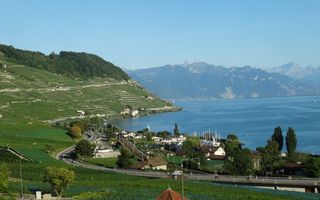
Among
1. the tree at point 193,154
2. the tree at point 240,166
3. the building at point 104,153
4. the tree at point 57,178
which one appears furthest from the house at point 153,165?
the tree at point 57,178

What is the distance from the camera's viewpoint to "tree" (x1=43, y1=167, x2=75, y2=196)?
42.3 meters

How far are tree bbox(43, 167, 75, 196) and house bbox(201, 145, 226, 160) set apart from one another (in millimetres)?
48025

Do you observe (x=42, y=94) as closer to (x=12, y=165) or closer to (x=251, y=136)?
(x=251, y=136)

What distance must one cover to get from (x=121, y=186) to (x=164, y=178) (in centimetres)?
912

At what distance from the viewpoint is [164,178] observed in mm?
56406

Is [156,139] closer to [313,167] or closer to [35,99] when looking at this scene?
[313,167]

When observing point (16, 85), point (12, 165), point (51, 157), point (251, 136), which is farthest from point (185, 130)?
point (12, 165)

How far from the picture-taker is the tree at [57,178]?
42281 millimetres

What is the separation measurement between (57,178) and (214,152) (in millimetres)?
52328

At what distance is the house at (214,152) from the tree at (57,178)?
48025mm

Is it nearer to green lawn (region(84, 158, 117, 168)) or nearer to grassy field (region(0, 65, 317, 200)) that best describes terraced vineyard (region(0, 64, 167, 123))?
grassy field (region(0, 65, 317, 200))

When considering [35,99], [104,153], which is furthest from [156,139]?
[35,99]

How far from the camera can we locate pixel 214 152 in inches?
3615

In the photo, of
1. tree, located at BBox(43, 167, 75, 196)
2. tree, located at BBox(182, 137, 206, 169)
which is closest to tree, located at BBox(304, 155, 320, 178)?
tree, located at BBox(182, 137, 206, 169)
